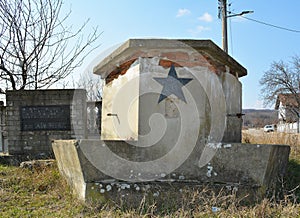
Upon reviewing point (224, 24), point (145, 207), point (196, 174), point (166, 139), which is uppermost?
point (224, 24)

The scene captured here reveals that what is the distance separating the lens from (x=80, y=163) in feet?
12.1

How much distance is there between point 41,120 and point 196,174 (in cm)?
549

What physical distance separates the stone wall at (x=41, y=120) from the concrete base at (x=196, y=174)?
423 centimetres

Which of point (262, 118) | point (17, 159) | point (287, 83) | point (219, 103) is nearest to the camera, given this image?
point (219, 103)

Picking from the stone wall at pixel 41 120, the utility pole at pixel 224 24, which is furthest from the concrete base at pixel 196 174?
the utility pole at pixel 224 24

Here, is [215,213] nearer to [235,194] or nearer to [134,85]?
[235,194]

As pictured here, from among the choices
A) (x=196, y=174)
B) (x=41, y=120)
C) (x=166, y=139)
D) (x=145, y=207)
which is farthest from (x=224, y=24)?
(x=145, y=207)

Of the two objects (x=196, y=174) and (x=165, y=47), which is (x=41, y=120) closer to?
(x=165, y=47)

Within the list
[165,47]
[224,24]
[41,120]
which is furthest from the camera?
[224,24]

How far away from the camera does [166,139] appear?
157 inches

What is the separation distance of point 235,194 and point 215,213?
0.45 metres

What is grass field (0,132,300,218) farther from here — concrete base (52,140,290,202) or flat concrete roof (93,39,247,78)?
flat concrete roof (93,39,247,78)

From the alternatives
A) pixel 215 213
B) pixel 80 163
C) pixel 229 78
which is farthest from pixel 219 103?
pixel 80 163

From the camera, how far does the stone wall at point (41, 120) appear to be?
7.97 metres
